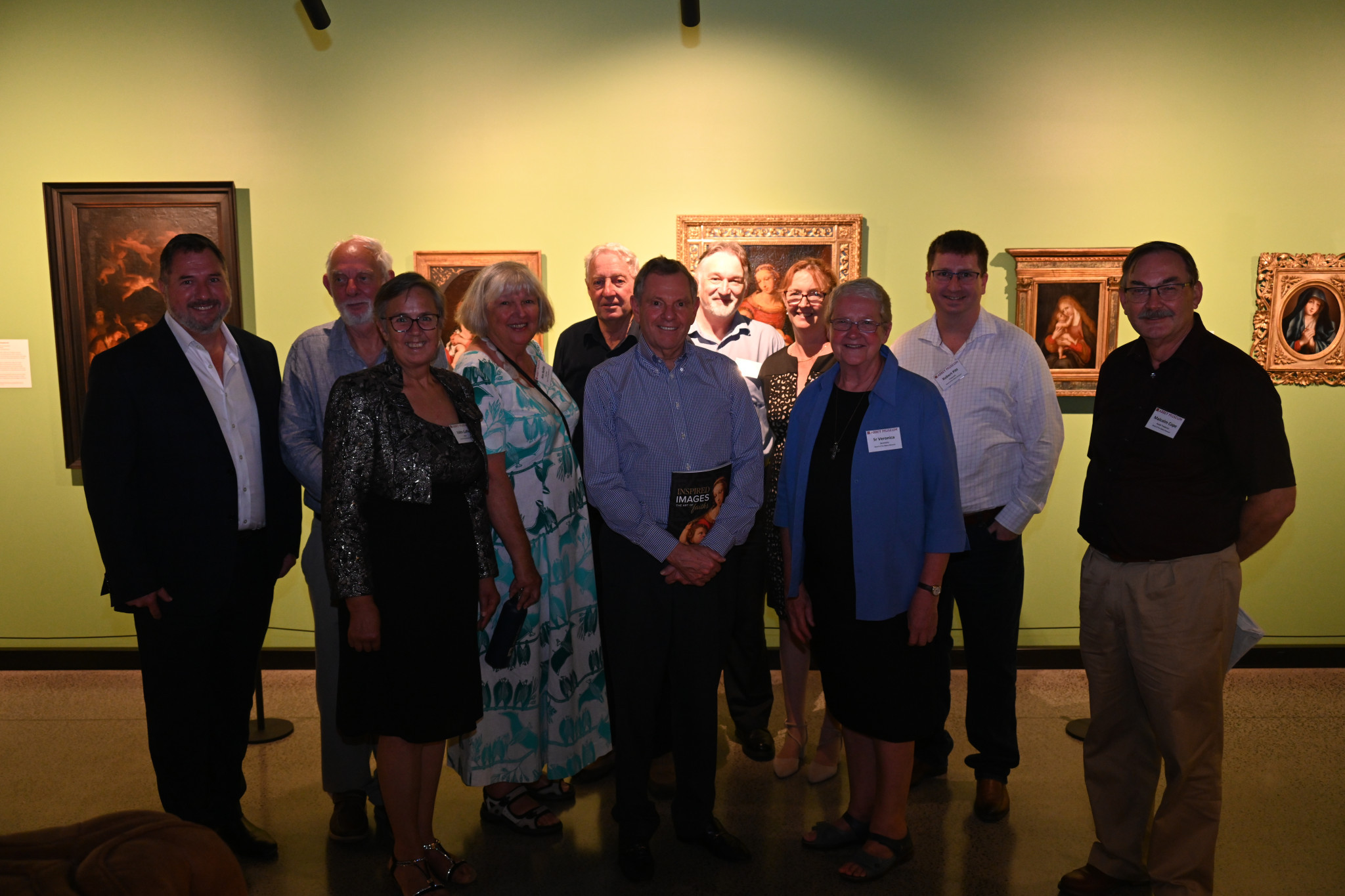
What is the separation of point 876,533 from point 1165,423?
903 millimetres

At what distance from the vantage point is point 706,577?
255 cm

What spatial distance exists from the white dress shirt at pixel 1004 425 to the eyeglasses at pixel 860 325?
71cm

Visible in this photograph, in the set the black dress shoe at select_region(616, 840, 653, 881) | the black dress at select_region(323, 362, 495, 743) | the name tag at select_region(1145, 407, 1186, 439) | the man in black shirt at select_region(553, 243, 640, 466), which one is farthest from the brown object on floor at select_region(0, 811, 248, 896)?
the name tag at select_region(1145, 407, 1186, 439)

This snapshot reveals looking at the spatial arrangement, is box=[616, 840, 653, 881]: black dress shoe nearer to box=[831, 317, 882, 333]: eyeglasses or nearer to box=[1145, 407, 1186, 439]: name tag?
box=[831, 317, 882, 333]: eyeglasses

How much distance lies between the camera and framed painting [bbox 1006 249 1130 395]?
14.5 ft

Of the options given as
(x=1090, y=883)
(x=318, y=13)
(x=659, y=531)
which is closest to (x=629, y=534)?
(x=659, y=531)

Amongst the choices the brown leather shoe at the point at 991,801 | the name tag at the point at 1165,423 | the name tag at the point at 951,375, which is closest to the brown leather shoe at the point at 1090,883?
the brown leather shoe at the point at 991,801

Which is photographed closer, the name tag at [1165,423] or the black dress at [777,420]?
the name tag at [1165,423]

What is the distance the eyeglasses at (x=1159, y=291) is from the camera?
235cm

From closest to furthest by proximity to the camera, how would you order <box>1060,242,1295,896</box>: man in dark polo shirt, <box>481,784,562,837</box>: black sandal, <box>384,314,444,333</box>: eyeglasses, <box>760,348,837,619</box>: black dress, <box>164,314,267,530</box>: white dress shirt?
<box>1060,242,1295,896</box>: man in dark polo shirt
<box>384,314,444,333</box>: eyeglasses
<box>164,314,267,530</box>: white dress shirt
<box>481,784,562,837</box>: black sandal
<box>760,348,837,619</box>: black dress

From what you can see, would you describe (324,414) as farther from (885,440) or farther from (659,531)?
(885,440)

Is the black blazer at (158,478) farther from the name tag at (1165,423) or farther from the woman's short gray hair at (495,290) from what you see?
the name tag at (1165,423)

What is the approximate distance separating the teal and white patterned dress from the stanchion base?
1362 mm

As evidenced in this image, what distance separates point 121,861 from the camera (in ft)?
4.98
